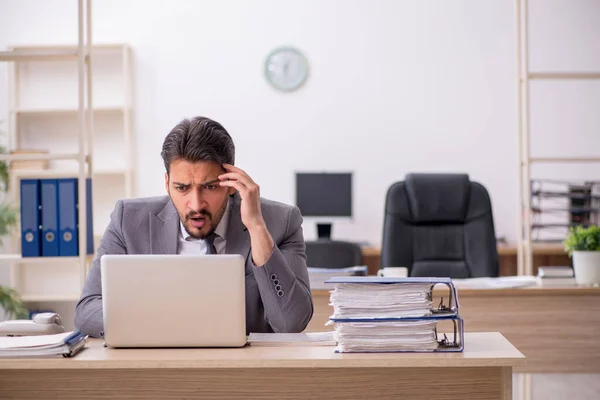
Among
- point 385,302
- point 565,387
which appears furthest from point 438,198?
point 385,302

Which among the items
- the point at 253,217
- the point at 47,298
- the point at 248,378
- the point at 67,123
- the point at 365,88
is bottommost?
the point at 47,298

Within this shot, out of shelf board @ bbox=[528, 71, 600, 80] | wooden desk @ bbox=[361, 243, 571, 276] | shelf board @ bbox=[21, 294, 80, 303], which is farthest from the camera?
shelf board @ bbox=[21, 294, 80, 303]

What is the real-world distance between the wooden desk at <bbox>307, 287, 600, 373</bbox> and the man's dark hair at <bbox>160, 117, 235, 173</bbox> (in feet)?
4.33

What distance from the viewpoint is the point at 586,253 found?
3.43 m

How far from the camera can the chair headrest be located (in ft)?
12.9

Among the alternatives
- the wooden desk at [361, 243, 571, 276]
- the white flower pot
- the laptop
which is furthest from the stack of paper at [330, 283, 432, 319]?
the wooden desk at [361, 243, 571, 276]

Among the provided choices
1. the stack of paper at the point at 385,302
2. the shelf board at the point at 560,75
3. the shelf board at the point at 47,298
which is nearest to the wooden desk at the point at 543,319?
the shelf board at the point at 560,75

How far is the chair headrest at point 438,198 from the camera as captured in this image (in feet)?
12.9

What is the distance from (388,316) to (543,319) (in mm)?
1762

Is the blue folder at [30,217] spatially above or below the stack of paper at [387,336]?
above

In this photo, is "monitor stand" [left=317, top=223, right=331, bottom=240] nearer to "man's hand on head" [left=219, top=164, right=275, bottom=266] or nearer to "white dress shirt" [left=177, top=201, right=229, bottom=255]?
"white dress shirt" [left=177, top=201, right=229, bottom=255]

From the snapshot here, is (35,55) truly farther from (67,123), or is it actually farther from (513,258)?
(513,258)

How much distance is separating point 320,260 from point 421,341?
2.72 m

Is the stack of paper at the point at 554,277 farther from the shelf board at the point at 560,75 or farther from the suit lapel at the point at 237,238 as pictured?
the suit lapel at the point at 237,238
